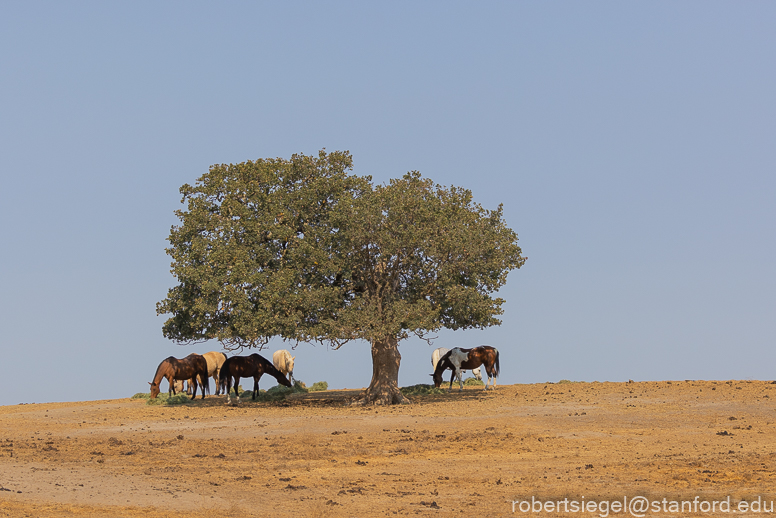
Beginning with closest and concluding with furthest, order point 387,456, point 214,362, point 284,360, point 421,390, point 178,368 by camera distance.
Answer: point 387,456 → point 178,368 → point 421,390 → point 214,362 → point 284,360

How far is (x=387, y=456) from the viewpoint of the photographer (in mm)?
19609

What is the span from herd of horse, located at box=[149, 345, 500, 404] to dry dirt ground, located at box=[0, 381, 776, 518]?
3.36 m

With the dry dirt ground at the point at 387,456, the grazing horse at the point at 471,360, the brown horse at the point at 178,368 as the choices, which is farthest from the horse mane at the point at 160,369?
the grazing horse at the point at 471,360

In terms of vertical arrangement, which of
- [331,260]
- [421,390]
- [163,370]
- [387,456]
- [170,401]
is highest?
[331,260]

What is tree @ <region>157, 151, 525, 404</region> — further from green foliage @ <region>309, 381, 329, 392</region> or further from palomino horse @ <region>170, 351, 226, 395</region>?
green foliage @ <region>309, 381, 329, 392</region>

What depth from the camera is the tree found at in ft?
99.9

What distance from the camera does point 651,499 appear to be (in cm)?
1402

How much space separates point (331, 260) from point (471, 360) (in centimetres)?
1103

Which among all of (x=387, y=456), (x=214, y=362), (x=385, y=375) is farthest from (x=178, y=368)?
(x=387, y=456)

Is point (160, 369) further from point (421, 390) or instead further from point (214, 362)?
point (421, 390)

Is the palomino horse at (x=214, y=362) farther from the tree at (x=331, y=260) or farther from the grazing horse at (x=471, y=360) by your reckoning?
the grazing horse at (x=471, y=360)

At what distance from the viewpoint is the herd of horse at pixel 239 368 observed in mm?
35938

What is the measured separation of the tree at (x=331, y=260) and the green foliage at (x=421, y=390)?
16.0 feet

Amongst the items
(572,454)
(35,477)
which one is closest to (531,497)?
(572,454)
